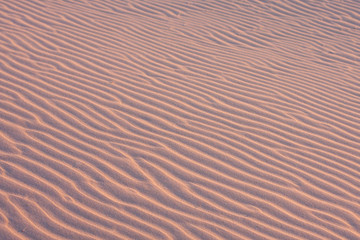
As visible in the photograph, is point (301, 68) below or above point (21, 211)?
above

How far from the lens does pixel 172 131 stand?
3709 millimetres

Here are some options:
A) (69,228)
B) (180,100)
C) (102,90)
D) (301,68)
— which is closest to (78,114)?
(102,90)

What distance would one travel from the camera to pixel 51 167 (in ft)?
10.2

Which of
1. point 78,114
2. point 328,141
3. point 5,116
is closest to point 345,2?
point 328,141

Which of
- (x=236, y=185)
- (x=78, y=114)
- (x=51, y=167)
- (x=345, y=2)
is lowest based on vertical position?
(x=51, y=167)

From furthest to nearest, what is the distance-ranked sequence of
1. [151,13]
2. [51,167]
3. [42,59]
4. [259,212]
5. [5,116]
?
1. [151,13]
2. [42,59]
3. [5,116]
4. [51,167]
5. [259,212]

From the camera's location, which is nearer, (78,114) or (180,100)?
(78,114)

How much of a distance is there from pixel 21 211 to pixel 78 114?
1373 mm

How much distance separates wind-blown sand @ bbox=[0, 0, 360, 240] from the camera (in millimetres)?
2797

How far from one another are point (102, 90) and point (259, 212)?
8.07ft

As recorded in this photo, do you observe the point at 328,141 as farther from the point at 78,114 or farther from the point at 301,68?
the point at 78,114

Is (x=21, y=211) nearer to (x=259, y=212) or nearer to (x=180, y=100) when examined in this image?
(x=259, y=212)

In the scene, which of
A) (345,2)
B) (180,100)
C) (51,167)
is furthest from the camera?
(345,2)

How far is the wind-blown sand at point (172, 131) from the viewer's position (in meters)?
2.80
